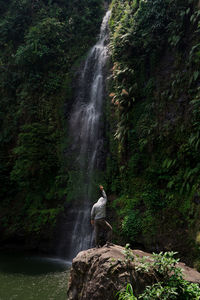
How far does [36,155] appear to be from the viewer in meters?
14.7

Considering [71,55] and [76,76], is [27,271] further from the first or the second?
[71,55]

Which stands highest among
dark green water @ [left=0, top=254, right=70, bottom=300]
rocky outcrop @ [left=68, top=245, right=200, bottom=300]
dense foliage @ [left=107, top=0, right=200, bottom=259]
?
dense foliage @ [left=107, top=0, right=200, bottom=259]

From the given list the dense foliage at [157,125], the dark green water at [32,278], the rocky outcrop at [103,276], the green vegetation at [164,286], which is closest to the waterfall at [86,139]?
the dense foliage at [157,125]

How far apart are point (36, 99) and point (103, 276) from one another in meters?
13.8

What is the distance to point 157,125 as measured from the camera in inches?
432

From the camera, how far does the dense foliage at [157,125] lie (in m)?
9.10

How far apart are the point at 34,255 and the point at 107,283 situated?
8.97 metres

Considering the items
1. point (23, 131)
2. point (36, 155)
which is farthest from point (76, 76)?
point (36, 155)

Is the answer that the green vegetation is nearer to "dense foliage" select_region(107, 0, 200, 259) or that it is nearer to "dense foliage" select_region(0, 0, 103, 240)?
"dense foliage" select_region(107, 0, 200, 259)

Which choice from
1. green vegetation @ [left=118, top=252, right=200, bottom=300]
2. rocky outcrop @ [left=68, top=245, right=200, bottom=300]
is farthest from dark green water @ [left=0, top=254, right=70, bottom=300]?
green vegetation @ [left=118, top=252, right=200, bottom=300]

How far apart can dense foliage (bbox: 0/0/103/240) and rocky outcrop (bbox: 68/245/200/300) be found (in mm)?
7510

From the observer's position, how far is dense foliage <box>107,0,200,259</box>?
9.10 m

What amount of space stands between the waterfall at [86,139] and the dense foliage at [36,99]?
78 cm

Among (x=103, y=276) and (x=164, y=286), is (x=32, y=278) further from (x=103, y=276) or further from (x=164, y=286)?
(x=164, y=286)
